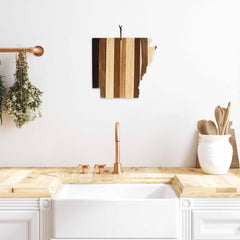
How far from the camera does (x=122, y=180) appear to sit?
67.0 inches

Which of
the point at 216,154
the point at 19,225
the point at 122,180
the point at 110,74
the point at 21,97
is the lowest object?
the point at 19,225

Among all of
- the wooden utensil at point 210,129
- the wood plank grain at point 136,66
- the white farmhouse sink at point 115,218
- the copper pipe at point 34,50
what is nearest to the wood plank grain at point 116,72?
the wood plank grain at point 136,66

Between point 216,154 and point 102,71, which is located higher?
point 102,71

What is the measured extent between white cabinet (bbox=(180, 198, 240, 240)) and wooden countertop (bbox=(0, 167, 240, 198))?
3 cm

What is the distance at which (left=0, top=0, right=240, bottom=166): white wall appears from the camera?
6.56 feet

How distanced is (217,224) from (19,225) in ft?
2.88

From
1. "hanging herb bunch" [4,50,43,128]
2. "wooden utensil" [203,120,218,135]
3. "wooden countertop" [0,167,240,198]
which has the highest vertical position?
"hanging herb bunch" [4,50,43,128]

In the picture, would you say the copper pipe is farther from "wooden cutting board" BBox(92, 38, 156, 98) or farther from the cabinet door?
the cabinet door

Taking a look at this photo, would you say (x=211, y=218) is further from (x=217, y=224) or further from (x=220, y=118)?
(x=220, y=118)

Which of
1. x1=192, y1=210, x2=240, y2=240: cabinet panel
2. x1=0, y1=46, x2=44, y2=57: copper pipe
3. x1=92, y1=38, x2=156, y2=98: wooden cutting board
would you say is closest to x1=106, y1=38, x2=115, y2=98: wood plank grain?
x1=92, y1=38, x2=156, y2=98: wooden cutting board

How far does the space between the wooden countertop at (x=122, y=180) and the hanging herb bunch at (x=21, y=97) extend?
1.01ft

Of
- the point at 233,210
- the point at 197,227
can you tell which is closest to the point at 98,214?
the point at 197,227

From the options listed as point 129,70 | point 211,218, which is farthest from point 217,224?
point 129,70

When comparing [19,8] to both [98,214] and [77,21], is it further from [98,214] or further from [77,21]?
[98,214]
